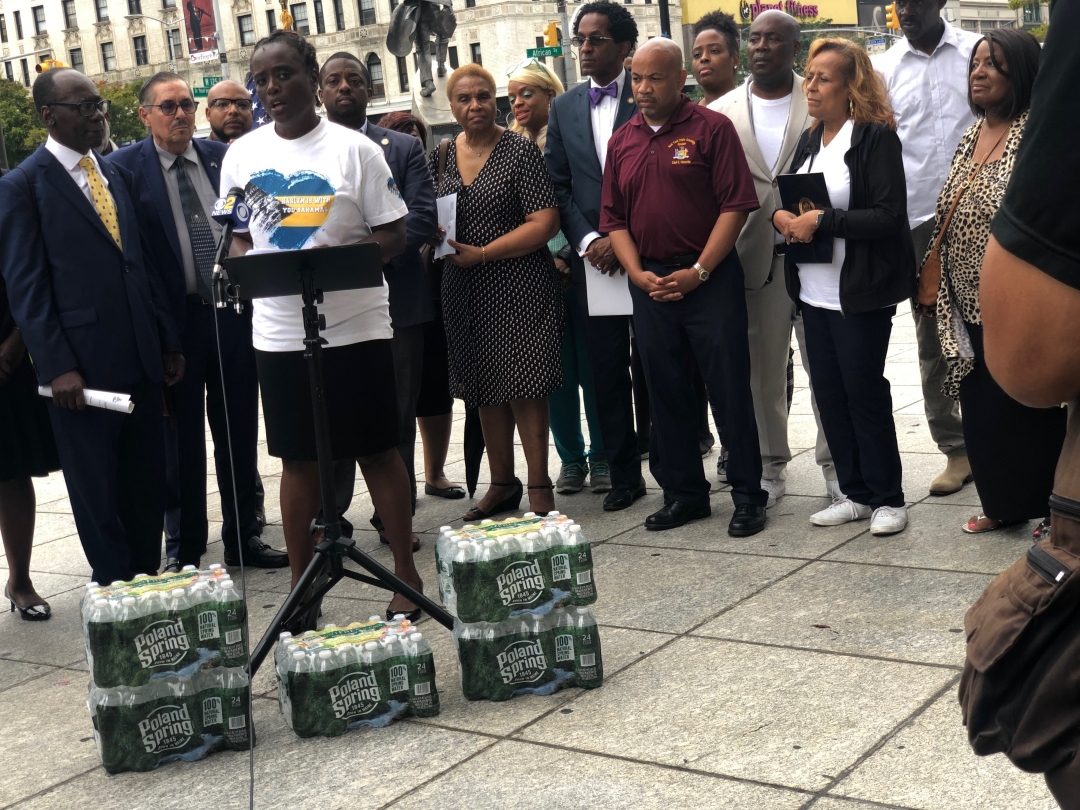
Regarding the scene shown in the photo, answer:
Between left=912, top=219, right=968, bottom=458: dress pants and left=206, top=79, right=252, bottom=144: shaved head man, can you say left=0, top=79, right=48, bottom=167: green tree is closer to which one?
left=206, top=79, right=252, bottom=144: shaved head man

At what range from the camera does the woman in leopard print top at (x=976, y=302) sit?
→ 421cm

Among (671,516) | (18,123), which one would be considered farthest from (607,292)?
(18,123)

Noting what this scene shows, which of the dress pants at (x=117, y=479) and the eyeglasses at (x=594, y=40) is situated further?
the eyeglasses at (x=594, y=40)

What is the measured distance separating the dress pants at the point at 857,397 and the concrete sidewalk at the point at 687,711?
241 mm

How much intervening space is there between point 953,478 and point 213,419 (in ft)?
11.9

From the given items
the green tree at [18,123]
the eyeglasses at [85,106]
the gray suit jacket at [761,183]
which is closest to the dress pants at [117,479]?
the eyeglasses at [85,106]

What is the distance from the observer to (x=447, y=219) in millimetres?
5988

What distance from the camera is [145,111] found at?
5.94 metres

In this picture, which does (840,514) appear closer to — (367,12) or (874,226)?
(874,226)

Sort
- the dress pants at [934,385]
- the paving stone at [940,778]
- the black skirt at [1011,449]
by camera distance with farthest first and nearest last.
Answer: the dress pants at [934,385], the black skirt at [1011,449], the paving stone at [940,778]

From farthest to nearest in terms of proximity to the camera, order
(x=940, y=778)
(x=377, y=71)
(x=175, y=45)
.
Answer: (x=175, y=45) → (x=377, y=71) → (x=940, y=778)

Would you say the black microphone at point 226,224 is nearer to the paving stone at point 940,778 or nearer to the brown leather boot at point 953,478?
the paving stone at point 940,778

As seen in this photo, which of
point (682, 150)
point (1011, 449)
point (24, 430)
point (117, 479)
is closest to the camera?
point (1011, 449)

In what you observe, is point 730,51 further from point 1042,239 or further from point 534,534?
point 1042,239
